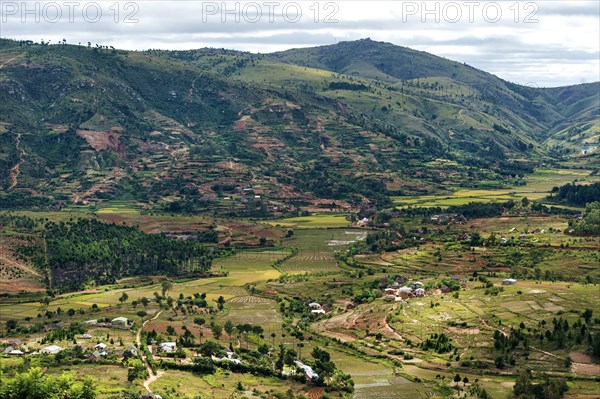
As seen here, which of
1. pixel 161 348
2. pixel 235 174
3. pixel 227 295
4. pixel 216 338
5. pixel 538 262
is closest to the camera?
pixel 161 348

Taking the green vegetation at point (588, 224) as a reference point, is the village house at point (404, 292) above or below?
below

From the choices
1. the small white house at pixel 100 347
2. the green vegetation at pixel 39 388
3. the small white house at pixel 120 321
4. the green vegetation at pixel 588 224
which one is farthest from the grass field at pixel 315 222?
the green vegetation at pixel 39 388

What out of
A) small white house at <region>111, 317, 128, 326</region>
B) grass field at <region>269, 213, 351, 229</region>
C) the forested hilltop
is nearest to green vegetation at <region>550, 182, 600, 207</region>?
grass field at <region>269, 213, 351, 229</region>

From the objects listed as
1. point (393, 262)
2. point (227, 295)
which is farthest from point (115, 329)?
point (393, 262)

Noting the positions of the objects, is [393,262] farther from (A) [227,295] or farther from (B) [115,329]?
(B) [115,329]

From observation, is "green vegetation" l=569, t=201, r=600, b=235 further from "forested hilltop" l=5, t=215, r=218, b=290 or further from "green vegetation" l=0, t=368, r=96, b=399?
"green vegetation" l=0, t=368, r=96, b=399

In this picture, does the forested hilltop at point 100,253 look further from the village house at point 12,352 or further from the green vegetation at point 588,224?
the green vegetation at point 588,224

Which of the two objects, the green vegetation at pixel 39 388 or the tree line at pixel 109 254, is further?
the tree line at pixel 109 254

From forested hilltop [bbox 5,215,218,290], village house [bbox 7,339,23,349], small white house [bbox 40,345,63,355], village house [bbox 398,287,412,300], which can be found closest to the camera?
small white house [bbox 40,345,63,355]
